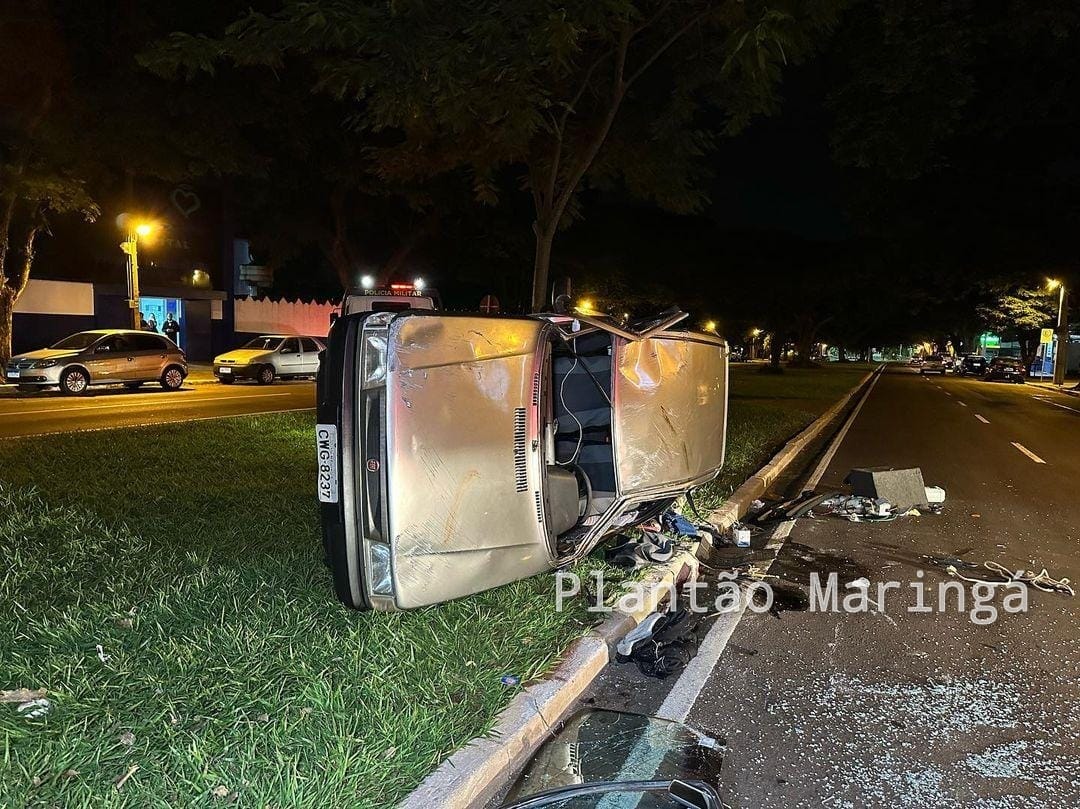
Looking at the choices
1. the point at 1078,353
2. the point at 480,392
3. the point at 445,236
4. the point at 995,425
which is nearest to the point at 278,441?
the point at 480,392

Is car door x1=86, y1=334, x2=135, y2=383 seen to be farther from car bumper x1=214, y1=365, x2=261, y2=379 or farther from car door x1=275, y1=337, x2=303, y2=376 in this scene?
car door x1=275, y1=337, x2=303, y2=376

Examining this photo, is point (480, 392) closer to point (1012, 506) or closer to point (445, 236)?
point (1012, 506)

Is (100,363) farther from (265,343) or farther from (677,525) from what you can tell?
(677,525)

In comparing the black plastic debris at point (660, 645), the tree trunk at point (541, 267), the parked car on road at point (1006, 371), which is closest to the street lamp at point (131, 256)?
the tree trunk at point (541, 267)

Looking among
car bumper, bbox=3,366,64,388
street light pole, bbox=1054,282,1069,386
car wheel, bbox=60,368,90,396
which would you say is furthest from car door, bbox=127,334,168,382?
street light pole, bbox=1054,282,1069,386

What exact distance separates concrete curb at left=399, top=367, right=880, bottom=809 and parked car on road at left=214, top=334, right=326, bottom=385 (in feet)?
61.7

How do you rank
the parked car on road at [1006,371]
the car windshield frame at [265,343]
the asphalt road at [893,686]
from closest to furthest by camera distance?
the asphalt road at [893,686]
the car windshield frame at [265,343]
the parked car on road at [1006,371]

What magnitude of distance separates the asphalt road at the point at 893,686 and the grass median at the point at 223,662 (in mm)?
865

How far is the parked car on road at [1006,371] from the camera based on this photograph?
149 feet

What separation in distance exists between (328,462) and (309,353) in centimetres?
2311

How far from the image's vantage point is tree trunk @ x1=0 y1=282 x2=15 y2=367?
19.9 m

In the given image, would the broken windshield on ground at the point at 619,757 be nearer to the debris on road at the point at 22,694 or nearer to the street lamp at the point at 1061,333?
the debris on road at the point at 22,694

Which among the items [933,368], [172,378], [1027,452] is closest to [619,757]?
[1027,452]

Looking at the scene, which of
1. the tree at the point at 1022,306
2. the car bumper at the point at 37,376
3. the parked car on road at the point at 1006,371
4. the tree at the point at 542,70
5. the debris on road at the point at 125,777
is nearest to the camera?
the debris on road at the point at 125,777
